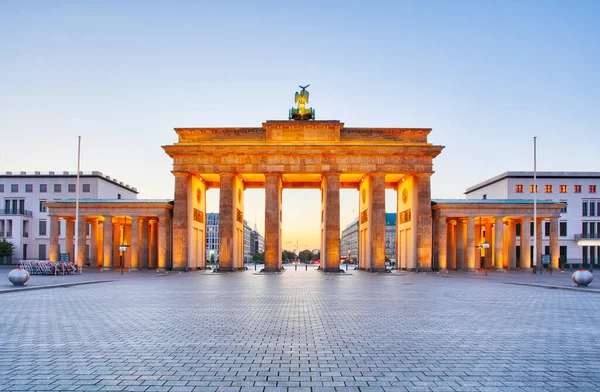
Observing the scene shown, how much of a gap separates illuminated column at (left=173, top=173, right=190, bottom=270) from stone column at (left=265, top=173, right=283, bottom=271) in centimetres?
948

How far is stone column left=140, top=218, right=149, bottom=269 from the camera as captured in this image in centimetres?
6297

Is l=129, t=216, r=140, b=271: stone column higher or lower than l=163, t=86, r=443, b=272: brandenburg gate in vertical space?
lower

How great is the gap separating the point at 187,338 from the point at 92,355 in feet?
7.55

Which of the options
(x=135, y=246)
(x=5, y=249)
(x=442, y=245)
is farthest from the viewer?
(x=5, y=249)

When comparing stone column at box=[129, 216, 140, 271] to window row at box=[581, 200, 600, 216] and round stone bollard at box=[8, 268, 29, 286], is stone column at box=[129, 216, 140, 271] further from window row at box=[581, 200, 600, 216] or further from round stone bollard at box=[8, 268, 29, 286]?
window row at box=[581, 200, 600, 216]

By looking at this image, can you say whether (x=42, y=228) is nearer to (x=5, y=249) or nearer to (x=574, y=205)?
(x=5, y=249)

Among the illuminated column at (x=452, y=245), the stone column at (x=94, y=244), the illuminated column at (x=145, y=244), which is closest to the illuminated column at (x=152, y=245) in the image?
the illuminated column at (x=145, y=244)

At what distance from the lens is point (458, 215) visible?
56594 millimetres

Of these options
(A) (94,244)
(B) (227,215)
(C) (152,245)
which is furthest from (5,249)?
(B) (227,215)

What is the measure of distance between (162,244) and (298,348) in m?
49.1

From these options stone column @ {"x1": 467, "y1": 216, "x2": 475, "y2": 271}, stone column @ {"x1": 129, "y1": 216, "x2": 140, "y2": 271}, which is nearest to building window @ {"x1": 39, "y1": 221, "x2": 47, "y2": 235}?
stone column @ {"x1": 129, "y1": 216, "x2": 140, "y2": 271}

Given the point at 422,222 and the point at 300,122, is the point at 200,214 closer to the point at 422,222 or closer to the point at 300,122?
the point at 300,122

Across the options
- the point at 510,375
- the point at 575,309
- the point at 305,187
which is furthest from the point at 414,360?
the point at 305,187

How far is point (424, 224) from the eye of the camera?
53.4 meters
